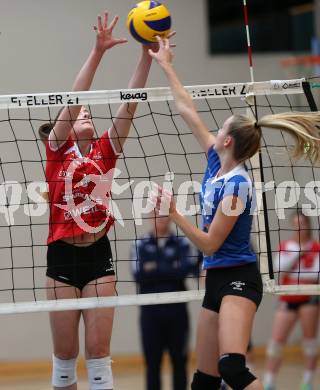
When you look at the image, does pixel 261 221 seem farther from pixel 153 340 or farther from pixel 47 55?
pixel 47 55

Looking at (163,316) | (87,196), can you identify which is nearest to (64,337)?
(87,196)

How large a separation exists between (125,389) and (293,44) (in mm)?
4450

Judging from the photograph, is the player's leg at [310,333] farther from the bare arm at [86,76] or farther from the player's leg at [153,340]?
the bare arm at [86,76]

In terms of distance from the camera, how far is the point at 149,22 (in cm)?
462

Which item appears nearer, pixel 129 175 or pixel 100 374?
pixel 100 374

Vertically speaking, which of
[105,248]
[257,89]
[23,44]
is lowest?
[105,248]

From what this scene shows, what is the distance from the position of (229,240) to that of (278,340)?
3.92m

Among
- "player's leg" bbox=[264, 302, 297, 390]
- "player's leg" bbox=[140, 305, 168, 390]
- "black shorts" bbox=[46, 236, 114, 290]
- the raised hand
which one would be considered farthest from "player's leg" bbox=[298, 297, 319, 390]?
the raised hand

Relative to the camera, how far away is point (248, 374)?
161 inches

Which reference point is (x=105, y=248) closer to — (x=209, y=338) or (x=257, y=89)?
(x=209, y=338)

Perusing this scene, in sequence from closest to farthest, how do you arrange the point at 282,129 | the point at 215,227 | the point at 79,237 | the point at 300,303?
the point at 215,227, the point at 282,129, the point at 79,237, the point at 300,303

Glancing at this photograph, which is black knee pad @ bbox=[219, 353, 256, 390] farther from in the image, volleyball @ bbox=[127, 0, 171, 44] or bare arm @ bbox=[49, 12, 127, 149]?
volleyball @ bbox=[127, 0, 171, 44]

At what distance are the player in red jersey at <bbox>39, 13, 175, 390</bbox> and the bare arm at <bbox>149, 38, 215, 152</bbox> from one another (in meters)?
0.33

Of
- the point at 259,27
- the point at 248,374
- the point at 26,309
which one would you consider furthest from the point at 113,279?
the point at 259,27
